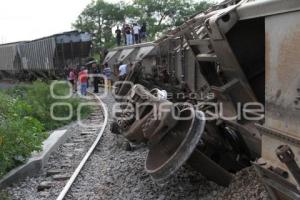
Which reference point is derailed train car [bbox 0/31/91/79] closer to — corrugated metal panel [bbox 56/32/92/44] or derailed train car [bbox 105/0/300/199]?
corrugated metal panel [bbox 56/32/92/44]

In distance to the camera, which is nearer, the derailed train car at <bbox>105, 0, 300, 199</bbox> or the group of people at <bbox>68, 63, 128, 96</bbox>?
the derailed train car at <bbox>105, 0, 300, 199</bbox>

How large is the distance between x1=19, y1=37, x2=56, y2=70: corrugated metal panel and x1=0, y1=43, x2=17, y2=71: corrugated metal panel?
1389mm

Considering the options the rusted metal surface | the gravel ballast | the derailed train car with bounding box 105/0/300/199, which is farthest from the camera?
the rusted metal surface

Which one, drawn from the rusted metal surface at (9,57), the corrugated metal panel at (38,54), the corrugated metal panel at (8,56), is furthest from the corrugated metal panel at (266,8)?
the corrugated metal panel at (8,56)

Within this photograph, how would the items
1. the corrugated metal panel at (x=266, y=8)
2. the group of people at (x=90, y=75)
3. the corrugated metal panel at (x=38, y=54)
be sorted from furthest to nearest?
the corrugated metal panel at (x=38, y=54) → the group of people at (x=90, y=75) → the corrugated metal panel at (x=266, y=8)

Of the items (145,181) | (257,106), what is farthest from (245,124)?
(145,181)

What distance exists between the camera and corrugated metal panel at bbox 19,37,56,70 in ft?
98.9

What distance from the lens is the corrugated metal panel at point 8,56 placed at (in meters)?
37.6

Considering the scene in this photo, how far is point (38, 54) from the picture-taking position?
3256 cm

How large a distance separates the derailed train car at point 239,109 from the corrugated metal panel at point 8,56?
32.6 metres

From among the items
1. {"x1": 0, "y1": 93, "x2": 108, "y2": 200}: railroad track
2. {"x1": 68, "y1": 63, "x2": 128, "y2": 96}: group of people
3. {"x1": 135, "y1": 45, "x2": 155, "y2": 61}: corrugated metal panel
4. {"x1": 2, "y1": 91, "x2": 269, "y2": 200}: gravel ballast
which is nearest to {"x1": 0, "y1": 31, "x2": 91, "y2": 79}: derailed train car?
{"x1": 68, "y1": 63, "x2": 128, "y2": 96}: group of people

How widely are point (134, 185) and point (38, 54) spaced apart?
27552mm

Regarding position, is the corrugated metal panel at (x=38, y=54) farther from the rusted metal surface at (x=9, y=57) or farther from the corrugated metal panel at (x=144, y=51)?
the corrugated metal panel at (x=144, y=51)

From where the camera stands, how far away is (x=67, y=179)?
277 inches
